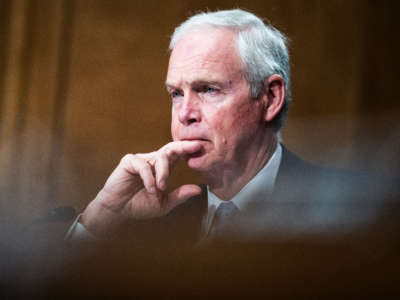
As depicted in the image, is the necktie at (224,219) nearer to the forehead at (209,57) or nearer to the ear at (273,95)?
the ear at (273,95)

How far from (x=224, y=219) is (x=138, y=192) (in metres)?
0.34

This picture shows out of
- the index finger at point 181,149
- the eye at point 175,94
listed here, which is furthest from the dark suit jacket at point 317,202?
the eye at point 175,94

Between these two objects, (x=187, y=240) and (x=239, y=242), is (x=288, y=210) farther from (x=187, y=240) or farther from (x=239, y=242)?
(x=187, y=240)

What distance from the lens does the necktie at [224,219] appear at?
1749mm

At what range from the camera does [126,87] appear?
6.29 ft

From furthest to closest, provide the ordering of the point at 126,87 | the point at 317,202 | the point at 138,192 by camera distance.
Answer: the point at 126,87 < the point at 138,192 < the point at 317,202

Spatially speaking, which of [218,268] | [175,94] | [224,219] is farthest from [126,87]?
[218,268]

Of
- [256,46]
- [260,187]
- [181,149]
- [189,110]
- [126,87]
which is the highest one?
[256,46]

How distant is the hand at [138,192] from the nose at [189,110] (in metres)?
0.08

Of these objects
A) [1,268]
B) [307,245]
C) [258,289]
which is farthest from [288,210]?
[1,268]

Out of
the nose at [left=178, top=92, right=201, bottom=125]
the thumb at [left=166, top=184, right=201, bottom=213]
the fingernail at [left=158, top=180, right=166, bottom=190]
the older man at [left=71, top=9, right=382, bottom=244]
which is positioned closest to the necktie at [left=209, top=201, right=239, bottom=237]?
the older man at [left=71, top=9, right=382, bottom=244]

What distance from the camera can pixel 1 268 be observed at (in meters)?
1.92

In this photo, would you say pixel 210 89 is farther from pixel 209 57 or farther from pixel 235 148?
pixel 235 148

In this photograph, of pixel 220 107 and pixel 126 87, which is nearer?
pixel 220 107
